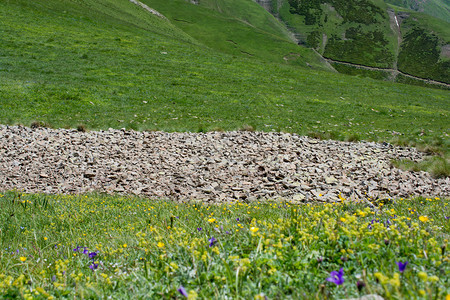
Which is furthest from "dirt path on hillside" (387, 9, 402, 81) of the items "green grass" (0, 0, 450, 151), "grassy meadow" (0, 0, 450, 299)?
"grassy meadow" (0, 0, 450, 299)

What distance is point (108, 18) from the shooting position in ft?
172

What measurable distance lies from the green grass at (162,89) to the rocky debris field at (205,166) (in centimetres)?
367

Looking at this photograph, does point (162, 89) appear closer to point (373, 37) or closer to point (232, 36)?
point (232, 36)

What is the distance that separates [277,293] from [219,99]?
86.4 ft

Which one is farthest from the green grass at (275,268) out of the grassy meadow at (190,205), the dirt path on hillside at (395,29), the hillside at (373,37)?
the dirt path on hillside at (395,29)

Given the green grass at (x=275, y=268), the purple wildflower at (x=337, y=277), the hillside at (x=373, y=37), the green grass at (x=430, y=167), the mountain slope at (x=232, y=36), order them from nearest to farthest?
the purple wildflower at (x=337, y=277)
the green grass at (x=275, y=268)
the green grass at (x=430, y=167)
the mountain slope at (x=232, y=36)
the hillside at (x=373, y=37)

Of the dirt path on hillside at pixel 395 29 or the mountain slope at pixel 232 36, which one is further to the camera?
the dirt path on hillside at pixel 395 29

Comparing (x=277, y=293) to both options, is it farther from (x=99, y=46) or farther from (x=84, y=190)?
(x=99, y=46)

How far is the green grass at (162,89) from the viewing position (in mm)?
21297

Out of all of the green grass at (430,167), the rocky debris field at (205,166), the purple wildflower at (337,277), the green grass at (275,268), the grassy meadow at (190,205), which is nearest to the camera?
the purple wildflower at (337,277)

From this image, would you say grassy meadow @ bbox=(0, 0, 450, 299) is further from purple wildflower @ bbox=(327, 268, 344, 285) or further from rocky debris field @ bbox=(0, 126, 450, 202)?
rocky debris field @ bbox=(0, 126, 450, 202)

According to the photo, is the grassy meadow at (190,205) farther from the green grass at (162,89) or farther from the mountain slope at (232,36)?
the mountain slope at (232,36)

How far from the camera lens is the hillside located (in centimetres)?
15100

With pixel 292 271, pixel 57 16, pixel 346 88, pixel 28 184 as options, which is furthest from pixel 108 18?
pixel 292 271
